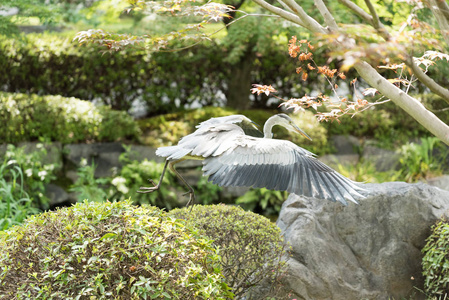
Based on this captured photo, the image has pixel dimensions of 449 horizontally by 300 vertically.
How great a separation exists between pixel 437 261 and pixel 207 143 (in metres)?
2.13

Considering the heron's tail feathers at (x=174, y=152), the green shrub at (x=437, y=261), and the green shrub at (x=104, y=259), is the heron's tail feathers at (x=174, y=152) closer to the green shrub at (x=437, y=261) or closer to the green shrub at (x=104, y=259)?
the green shrub at (x=104, y=259)

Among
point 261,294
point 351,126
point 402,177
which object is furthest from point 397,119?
point 261,294

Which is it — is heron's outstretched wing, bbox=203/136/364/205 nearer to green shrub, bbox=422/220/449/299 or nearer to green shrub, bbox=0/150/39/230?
green shrub, bbox=422/220/449/299

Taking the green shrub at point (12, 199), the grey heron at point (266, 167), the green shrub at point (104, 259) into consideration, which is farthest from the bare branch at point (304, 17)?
the green shrub at point (12, 199)

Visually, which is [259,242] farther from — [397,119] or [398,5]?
[397,119]

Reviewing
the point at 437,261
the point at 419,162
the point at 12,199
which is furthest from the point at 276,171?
the point at 419,162

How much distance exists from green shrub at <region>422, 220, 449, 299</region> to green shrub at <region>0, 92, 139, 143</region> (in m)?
4.54

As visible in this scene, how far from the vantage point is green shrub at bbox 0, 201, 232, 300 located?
241cm

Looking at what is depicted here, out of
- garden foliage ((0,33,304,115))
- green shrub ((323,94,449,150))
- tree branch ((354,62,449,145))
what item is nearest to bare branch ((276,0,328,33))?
tree branch ((354,62,449,145))

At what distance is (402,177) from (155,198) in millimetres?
3532

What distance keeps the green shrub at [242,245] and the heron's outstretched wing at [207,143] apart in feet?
1.56

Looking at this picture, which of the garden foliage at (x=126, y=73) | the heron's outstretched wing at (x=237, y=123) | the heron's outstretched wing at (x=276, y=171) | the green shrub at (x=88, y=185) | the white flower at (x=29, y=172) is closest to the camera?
the heron's outstretched wing at (x=276, y=171)

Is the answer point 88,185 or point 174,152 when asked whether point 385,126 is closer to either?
point 88,185

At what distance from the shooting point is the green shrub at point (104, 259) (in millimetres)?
2410
